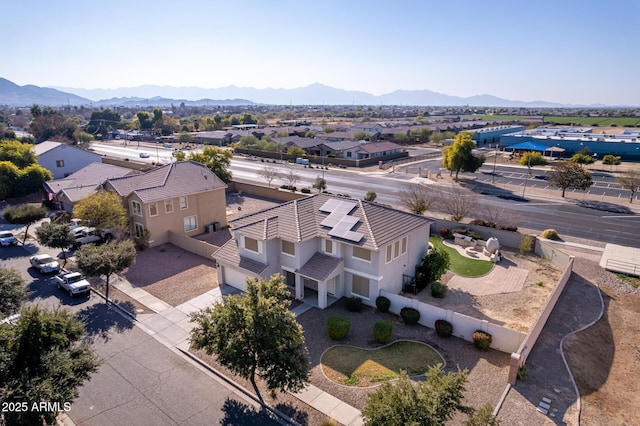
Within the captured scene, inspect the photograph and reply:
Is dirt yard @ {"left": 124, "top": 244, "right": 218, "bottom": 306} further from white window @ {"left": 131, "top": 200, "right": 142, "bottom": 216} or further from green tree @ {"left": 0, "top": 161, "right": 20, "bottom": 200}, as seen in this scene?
green tree @ {"left": 0, "top": 161, "right": 20, "bottom": 200}

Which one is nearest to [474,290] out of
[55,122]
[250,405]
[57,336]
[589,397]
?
[589,397]

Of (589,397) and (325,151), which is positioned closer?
(589,397)

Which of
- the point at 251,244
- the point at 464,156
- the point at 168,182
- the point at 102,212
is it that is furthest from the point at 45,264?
the point at 464,156

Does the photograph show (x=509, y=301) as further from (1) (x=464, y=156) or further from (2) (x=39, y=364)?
(1) (x=464, y=156)

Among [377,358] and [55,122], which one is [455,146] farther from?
[55,122]

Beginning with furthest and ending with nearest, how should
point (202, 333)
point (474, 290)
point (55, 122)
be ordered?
point (55, 122) < point (474, 290) < point (202, 333)
